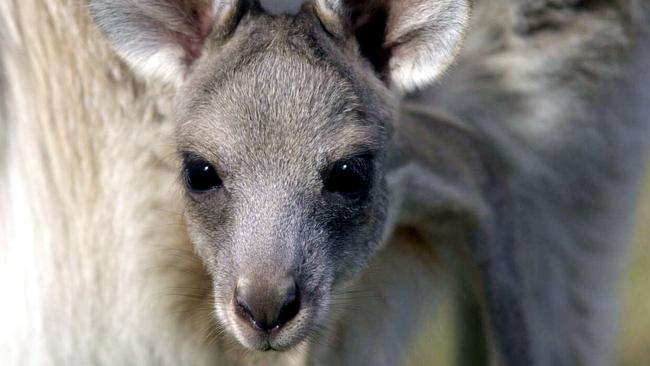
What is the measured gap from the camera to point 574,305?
501cm

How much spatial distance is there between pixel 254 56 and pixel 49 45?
846 mm

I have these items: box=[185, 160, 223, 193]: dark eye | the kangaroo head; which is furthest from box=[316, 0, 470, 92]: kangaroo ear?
box=[185, 160, 223, 193]: dark eye

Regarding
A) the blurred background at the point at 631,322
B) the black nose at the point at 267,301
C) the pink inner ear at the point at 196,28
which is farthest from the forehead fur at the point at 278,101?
the blurred background at the point at 631,322

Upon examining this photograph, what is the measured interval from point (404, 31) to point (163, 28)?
0.65 metres

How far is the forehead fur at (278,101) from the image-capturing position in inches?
126

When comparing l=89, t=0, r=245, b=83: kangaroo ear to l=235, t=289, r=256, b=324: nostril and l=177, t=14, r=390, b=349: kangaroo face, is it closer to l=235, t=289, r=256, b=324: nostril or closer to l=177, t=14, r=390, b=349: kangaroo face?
l=177, t=14, r=390, b=349: kangaroo face

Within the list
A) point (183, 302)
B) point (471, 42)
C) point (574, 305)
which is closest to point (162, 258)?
point (183, 302)

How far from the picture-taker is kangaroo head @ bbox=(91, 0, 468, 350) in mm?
3104

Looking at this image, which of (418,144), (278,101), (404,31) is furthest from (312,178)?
(418,144)

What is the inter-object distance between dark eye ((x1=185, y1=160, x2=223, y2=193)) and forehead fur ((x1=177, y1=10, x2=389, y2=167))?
0.04 m

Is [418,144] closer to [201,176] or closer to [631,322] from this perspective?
[201,176]

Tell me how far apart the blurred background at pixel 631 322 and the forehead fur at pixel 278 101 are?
1.87 meters

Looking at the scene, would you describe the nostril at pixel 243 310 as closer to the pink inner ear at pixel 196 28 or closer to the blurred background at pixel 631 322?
the pink inner ear at pixel 196 28

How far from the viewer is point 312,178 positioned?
10.4ft
